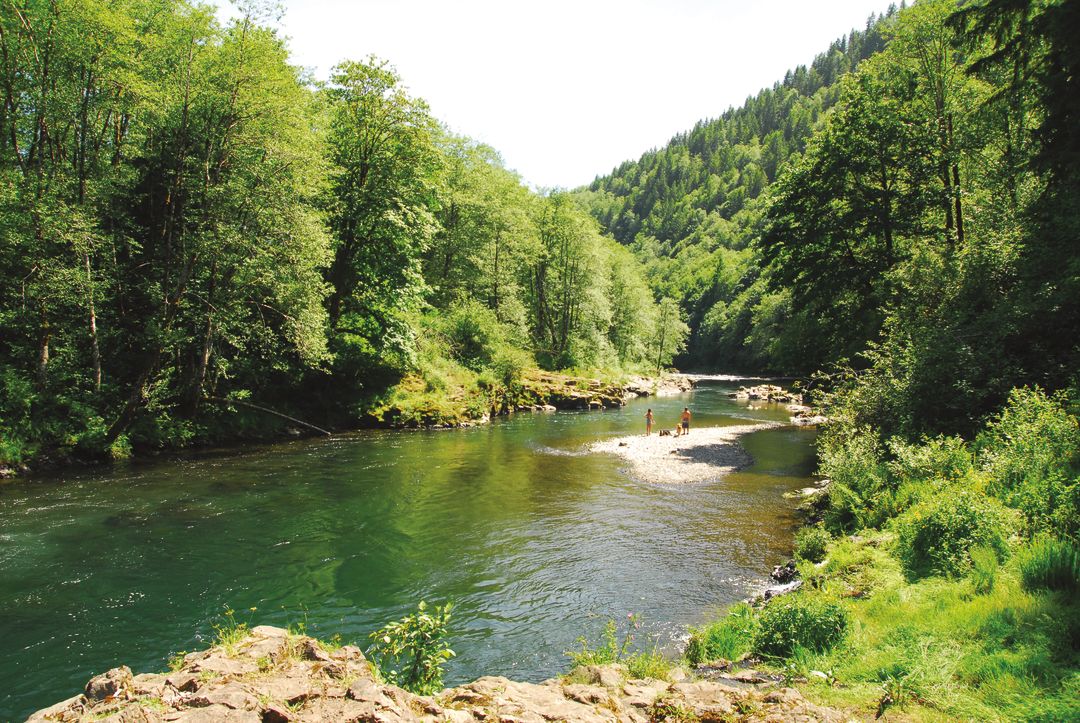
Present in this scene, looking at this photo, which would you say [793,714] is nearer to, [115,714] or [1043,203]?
[115,714]

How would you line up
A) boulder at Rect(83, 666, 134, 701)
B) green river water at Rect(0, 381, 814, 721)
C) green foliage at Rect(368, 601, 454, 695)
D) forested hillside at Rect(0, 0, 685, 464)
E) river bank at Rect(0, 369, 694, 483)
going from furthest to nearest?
river bank at Rect(0, 369, 694, 483)
forested hillside at Rect(0, 0, 685, 464)
green river water at Rect(0, 381, 814, 721)
green foliage at Rect(368, 601, 454, 695)
boulder at Rect(83, 666, 134, 701)

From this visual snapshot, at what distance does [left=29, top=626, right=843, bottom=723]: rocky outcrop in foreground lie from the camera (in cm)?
433

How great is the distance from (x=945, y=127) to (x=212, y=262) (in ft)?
106

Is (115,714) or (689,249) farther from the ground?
(689,249)

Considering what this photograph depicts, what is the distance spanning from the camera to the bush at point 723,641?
7.47 meters

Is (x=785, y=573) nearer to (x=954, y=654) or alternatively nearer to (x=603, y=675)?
(x=954, y=654)

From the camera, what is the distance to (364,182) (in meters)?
30.4

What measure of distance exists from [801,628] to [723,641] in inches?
44.9

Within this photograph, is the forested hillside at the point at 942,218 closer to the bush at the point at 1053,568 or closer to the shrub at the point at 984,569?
the shrub at the point at 984,569

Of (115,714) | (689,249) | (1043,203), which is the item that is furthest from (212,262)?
(689,249)

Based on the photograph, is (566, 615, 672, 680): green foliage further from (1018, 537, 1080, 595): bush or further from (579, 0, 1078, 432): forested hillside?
(579, 0, 1078, 432): forested hillside

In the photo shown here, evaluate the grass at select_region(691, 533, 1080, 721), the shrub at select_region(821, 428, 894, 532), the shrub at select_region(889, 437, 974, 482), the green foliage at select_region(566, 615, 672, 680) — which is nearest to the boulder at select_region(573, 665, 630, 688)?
the green foliage at select_region(566, 615, 672, 680)

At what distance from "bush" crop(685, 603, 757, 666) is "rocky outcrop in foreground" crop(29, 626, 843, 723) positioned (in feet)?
4.60

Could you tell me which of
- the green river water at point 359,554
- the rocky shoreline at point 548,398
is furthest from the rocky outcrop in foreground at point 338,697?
the rocky shoreline at point 548,398
